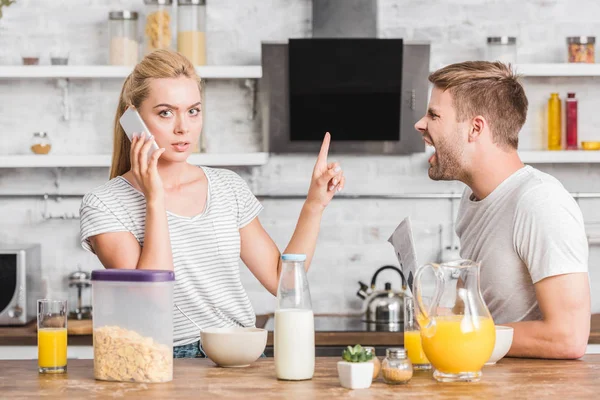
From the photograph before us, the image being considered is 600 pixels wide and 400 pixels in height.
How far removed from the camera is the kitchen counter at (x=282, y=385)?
5.27 ft

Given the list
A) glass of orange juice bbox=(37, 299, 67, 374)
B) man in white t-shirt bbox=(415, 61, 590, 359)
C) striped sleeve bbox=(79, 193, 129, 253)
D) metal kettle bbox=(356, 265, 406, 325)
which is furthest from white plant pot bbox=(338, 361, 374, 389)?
metal kettle bbox=(356, 265, 406, 325)

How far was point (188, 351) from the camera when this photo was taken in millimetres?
2127

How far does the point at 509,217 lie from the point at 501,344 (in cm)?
40

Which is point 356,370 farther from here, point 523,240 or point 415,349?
point 523,240

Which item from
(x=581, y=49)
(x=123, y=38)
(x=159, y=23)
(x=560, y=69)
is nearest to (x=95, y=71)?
(x=123, y=38)

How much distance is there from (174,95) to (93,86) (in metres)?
2.16

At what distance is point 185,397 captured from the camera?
158 cm

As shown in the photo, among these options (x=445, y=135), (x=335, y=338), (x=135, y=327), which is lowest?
(x=335, y=338)

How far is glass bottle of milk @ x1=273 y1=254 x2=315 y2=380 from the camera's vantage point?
5.63ft

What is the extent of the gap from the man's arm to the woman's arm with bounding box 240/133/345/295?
0.54 metres

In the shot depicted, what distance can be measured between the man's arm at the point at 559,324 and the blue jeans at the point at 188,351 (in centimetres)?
73

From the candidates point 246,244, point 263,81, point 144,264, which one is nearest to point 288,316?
point 144,264

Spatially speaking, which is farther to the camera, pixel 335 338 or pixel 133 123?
pixel 335 338

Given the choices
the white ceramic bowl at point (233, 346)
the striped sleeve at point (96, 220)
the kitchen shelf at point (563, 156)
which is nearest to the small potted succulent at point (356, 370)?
the white ceramic bowl at point (233, 346)
